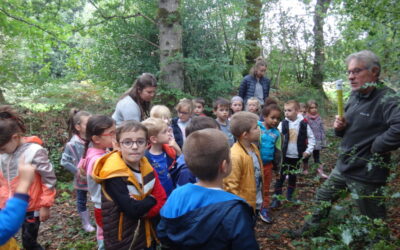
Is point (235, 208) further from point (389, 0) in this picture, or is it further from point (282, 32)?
point (282, 32)

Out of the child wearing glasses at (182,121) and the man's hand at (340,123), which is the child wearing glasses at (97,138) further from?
the man's hand at (340,123)

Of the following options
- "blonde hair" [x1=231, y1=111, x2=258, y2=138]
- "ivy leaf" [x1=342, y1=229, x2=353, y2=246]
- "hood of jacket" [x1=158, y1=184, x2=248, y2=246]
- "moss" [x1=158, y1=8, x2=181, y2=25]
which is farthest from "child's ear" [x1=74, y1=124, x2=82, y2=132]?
"moss" [x1=158, y1=8, x2=181, y2=25]

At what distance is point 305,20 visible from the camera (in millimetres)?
11078

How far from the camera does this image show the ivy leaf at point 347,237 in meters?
1.91

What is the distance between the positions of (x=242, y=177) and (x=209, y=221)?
1.49m

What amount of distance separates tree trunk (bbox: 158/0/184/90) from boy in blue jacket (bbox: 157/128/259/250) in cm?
547

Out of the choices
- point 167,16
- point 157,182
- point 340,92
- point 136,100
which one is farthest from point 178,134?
point 167,16

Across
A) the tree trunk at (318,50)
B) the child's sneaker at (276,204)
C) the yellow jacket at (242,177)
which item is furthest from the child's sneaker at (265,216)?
the tree trunk at (318,50)

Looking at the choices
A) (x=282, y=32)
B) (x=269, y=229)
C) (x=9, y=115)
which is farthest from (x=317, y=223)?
(x=282, y=32)

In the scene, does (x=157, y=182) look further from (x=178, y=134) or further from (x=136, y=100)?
(x=178, y=134)

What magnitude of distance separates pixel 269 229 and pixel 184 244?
274 centimetres

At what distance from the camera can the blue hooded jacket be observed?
1688 millimetres

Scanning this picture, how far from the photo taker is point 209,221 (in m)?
1.71

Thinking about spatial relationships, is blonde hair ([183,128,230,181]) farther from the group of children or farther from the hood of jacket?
the hood of jacket
